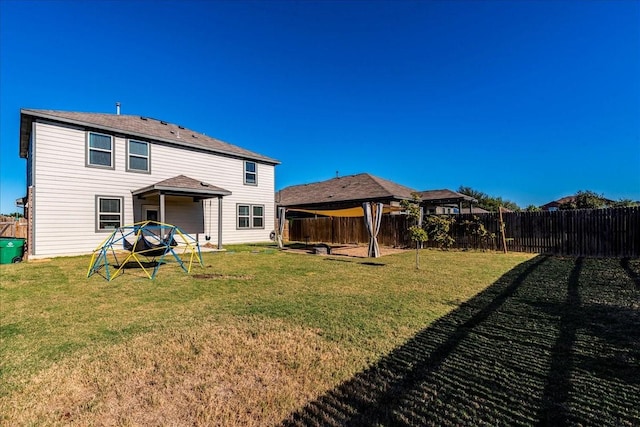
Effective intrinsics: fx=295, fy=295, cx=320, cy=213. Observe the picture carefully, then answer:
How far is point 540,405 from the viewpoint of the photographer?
2119 millimetres

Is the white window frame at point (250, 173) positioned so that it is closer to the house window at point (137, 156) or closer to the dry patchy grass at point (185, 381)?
the house window at point (137, 156)

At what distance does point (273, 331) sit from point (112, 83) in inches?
667

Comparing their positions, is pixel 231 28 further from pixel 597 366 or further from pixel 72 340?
pixel 597 366

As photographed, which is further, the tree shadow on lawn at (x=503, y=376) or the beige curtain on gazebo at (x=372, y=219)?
the beige curtain on gazebo at (x=372, y=219)

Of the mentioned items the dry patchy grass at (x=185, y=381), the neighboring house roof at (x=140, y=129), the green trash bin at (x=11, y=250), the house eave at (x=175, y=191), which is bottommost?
the dry patchy grass at (x=185, y=381)

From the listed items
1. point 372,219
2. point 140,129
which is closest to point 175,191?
point 140,129

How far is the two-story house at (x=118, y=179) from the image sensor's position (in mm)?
10750

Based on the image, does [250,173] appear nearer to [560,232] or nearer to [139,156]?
[139,156]

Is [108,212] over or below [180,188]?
below

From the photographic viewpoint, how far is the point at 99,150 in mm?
11984

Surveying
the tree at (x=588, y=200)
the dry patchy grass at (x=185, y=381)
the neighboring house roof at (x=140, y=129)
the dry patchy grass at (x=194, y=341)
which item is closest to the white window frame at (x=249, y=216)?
the neighboring house roof at (x=140, y=129)

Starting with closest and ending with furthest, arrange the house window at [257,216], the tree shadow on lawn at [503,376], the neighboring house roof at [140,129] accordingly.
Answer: the tree shadow on lawn at [503,376] → the neighboring house roof at [140,129] → the house window at [257,216]

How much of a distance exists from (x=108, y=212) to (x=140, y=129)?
3946 millimetres

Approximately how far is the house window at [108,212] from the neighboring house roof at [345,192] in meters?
12.8
